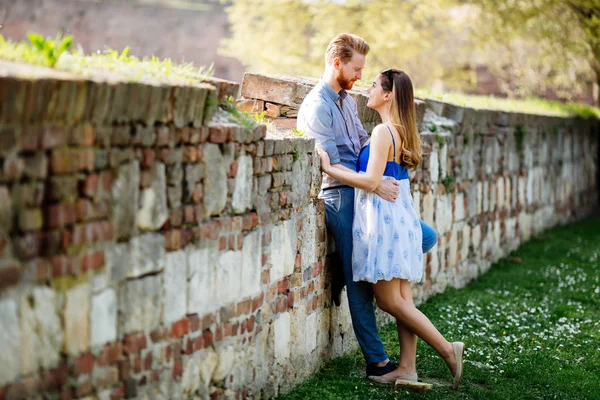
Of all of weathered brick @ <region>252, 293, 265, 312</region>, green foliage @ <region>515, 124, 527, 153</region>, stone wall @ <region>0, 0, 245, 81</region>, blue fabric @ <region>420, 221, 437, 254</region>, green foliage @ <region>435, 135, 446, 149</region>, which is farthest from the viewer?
stone wall @ <region>0, 0, 245, 81</region>

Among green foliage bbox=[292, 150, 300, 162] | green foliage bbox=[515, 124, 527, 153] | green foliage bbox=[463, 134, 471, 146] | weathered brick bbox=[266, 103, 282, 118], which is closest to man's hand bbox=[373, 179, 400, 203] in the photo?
green foliage bbox=[292, 150, 300, 162]

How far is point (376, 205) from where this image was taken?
5.09 metres

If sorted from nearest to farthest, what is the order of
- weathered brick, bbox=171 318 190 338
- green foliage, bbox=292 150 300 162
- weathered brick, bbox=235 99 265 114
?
weathered brick, bbox=171 318 190 338 → green foliage, bbox=292 150 300 162 → weathered brick, bbox=235 99 265 114

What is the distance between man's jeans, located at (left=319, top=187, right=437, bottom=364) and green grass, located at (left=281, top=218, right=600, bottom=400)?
218 mm

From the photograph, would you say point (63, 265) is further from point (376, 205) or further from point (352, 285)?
point (352, 285)

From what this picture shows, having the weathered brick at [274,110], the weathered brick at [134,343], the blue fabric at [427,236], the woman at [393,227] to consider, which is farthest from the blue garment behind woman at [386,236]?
the weathered brick at [134,343]

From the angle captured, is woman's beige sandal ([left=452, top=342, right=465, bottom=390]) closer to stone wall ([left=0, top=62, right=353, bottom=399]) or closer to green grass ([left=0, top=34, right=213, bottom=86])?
stone wall ([left=0, top=62, right=353, bottom=399])

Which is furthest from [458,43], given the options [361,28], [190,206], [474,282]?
[190,206]

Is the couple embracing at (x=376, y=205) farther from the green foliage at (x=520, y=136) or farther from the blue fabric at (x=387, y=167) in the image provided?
the green foliage at (x=520, y=136)

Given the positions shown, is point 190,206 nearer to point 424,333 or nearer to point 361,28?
point 424,333

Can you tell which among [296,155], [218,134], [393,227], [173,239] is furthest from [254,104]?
[173,239]

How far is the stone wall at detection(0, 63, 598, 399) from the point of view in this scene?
282 cm

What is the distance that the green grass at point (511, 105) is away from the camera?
9492 mm

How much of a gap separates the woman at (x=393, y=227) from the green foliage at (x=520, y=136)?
651 centimetres
